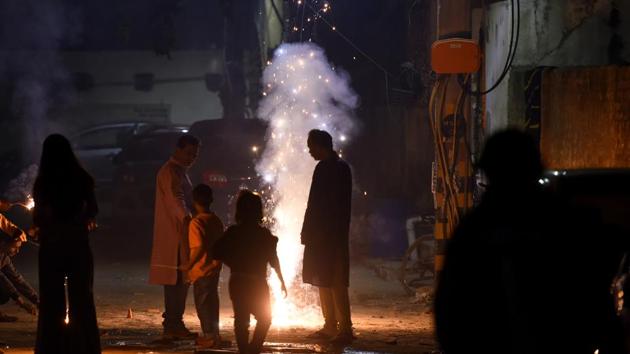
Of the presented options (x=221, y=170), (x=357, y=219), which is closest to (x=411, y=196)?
(x=357, y=219)

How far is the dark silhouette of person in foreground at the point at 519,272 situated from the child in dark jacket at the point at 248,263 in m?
3.89

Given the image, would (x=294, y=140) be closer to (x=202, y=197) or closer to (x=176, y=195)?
(x=176, y=195)

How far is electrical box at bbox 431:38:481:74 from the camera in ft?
32.4

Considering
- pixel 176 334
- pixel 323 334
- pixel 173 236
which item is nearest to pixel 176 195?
pixel 173 236

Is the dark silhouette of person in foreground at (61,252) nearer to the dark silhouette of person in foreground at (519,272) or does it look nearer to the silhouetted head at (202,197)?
the silhouetted head at (202,197)

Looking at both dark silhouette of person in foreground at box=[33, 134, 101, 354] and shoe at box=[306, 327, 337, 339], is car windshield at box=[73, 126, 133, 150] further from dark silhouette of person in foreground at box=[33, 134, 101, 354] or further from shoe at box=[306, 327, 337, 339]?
dark silhouette of person in foreground at box=[33, 134, 101, 354]

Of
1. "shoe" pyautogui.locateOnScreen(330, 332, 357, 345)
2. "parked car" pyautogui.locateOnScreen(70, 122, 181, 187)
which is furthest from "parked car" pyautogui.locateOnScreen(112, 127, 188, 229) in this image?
"shoe" pyautogui.locateOnScreen(330, 332, 357, 345)

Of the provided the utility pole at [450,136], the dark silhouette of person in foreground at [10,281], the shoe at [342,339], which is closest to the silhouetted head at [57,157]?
the dark silhouette of person in foreground at [10,281]

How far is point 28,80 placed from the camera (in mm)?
25797

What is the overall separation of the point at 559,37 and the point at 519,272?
9.01 meters

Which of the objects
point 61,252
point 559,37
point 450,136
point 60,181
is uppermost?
point 559,37

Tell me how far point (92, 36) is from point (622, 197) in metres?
20.8

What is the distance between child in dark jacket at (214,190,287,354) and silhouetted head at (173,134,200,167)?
1302 millimetres

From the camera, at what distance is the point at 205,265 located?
873cm
